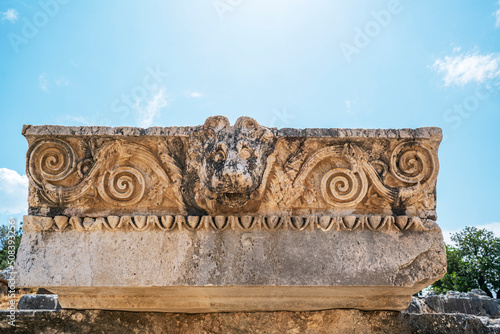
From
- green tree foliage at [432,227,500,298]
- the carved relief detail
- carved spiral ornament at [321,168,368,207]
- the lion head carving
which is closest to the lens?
the lion head carving

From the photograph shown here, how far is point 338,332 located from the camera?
2826 millimetres

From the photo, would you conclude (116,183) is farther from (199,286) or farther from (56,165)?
(199,286)

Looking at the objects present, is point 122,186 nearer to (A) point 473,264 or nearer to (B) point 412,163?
(B) point 412,163

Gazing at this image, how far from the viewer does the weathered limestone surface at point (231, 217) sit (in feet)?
8.28

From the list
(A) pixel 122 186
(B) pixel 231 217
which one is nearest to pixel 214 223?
(B) pixel 231 217

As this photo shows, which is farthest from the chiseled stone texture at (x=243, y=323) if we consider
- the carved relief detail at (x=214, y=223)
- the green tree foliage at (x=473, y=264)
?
the green tree foliage at (x=473, y=264)

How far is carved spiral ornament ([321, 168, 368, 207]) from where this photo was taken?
2.71 metres

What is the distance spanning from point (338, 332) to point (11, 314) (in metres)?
2.34

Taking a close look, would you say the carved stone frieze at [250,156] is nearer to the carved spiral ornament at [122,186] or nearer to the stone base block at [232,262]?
the carved spiral ornament at [122,186]

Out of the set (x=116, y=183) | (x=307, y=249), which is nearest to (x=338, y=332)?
(x=307, y=249)

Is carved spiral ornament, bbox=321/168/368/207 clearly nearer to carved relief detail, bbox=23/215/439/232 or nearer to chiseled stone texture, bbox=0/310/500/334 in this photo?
carved relief detail, bbox=23/215/439/232

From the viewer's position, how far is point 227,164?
98.7 inches

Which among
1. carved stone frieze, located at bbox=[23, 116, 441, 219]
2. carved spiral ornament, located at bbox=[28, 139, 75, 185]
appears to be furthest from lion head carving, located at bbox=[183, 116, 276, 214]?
carved spiral ornament, located at bbox=[28, 139, 75, 185]

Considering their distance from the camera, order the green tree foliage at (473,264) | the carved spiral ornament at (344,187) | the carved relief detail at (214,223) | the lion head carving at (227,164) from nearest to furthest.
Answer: the lion head carving at (227,164)
the carved relief detail at (214,223)
the carved spiral ornament at (344,187)
the green tree foliage at (473,264)
